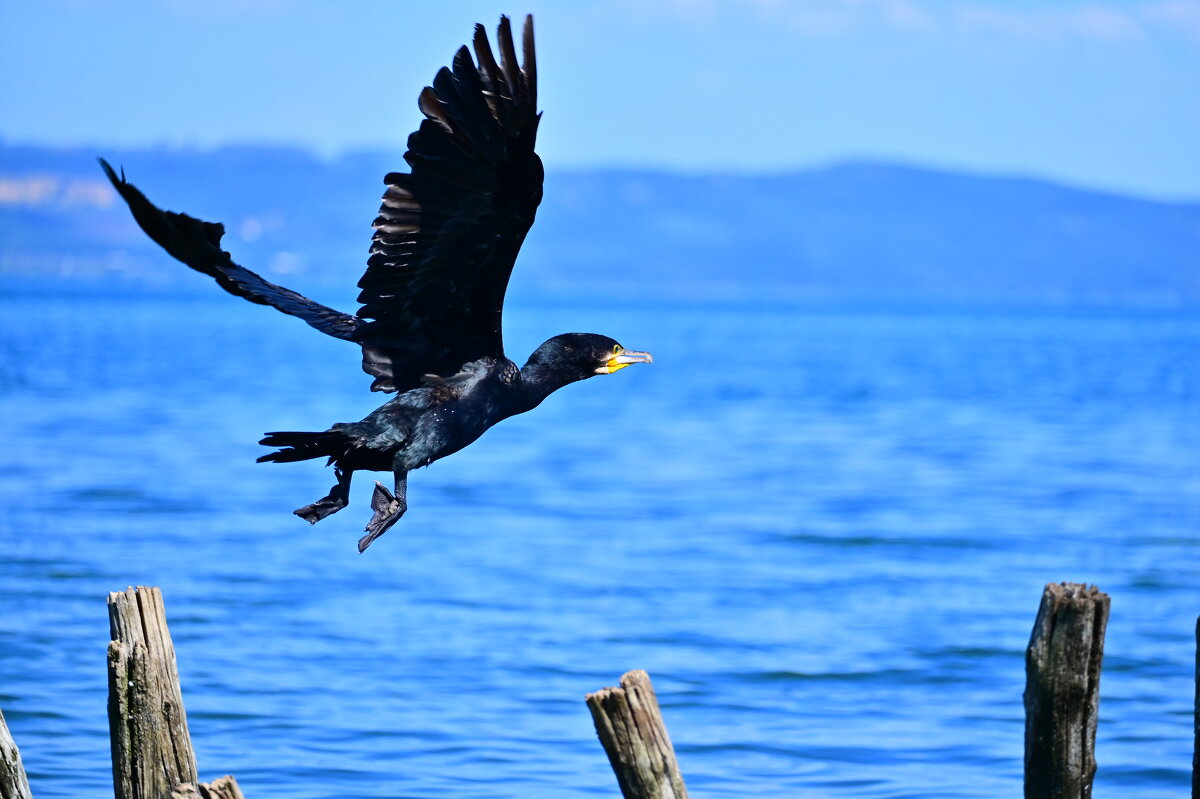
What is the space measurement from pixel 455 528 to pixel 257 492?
4417mm

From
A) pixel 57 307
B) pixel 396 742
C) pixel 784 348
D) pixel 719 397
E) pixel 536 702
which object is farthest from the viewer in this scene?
pixel 57 307

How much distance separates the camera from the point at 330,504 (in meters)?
6.48

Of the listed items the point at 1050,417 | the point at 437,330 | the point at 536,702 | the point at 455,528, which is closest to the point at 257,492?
the point at 455,528

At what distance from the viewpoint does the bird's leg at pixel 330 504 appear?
6.39m

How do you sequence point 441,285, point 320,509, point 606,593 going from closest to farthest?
point 320,509 < point 441,285 < point 606,593

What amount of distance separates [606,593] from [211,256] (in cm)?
1051

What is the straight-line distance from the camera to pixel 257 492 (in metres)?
24.8

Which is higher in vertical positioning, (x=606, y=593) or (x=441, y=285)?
(x=606, y=593)

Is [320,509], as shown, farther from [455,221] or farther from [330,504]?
[455,221]

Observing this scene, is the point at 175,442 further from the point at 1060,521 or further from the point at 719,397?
the point at 719,397

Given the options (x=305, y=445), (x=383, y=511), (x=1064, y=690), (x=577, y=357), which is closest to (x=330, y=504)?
(x=383, y=511)

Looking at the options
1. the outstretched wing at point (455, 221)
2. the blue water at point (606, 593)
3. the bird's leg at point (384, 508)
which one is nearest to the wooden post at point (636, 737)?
the bird's leg at point (384, 508)


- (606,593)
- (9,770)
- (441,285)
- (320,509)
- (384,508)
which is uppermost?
(606,593)

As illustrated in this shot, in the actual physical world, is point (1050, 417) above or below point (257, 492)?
above
